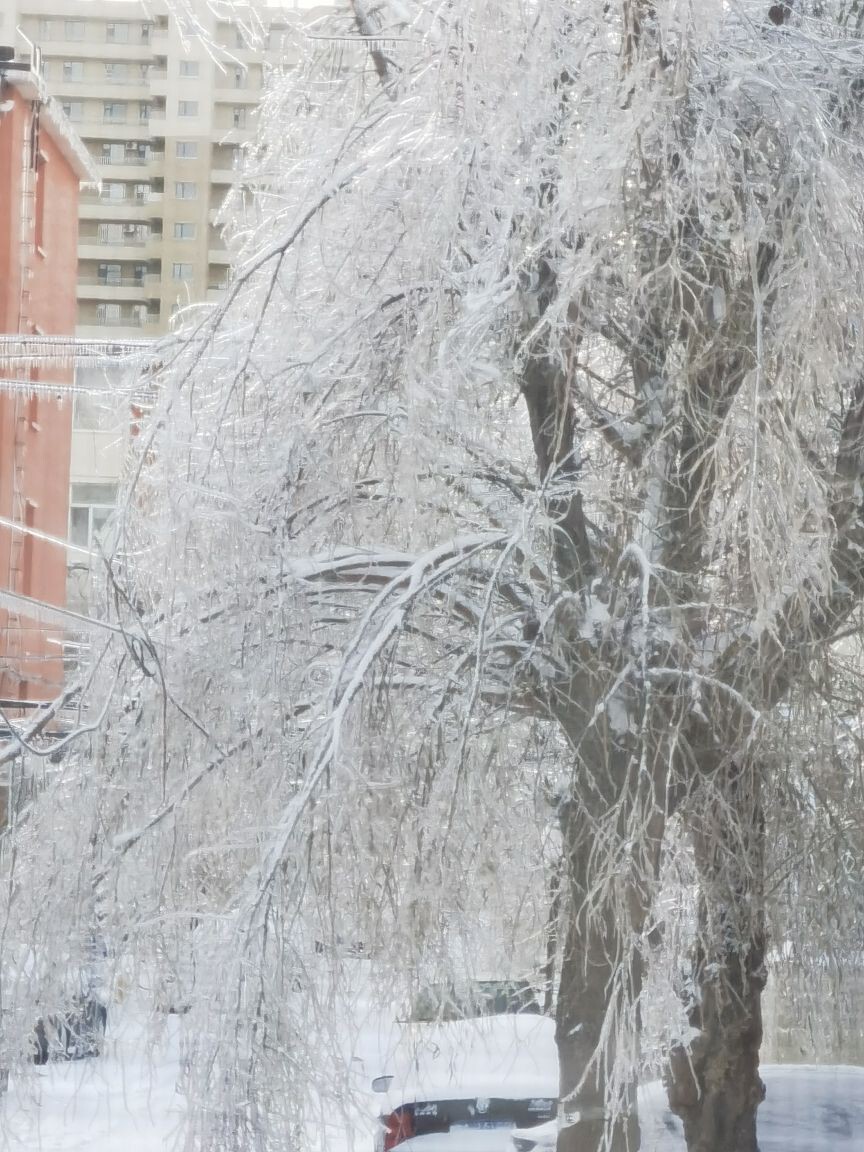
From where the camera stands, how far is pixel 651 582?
10.8ft

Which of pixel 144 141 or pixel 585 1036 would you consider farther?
pixel 144 141

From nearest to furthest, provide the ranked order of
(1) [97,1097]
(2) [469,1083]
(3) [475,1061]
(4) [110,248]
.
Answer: (1) [97,1097]
(3) [475,1061]
(2) [469,1083]
(4) [110,248]

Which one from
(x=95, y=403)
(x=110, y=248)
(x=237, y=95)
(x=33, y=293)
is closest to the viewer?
(x=95, y=403)

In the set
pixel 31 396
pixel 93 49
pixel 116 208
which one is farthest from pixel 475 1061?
pixel 93 49

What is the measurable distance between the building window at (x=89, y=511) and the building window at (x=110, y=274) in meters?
1.06

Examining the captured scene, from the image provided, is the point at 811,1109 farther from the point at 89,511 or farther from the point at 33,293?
the point at 33,293

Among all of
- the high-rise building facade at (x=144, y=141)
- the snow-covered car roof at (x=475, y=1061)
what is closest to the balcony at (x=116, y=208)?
the high-rise building facade at (x=144, y=141)

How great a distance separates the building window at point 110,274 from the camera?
5.15m

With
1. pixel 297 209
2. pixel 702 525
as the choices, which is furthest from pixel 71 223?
pixel 702 525

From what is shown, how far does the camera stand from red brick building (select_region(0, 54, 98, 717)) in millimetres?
4699

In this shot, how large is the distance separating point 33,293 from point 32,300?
0.09 feet

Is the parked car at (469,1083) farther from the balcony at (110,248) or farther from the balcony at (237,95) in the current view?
the balcony at (110,248)

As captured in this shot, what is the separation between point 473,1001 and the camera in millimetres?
3432

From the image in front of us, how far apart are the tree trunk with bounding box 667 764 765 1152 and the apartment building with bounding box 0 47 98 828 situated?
7.58 feet
